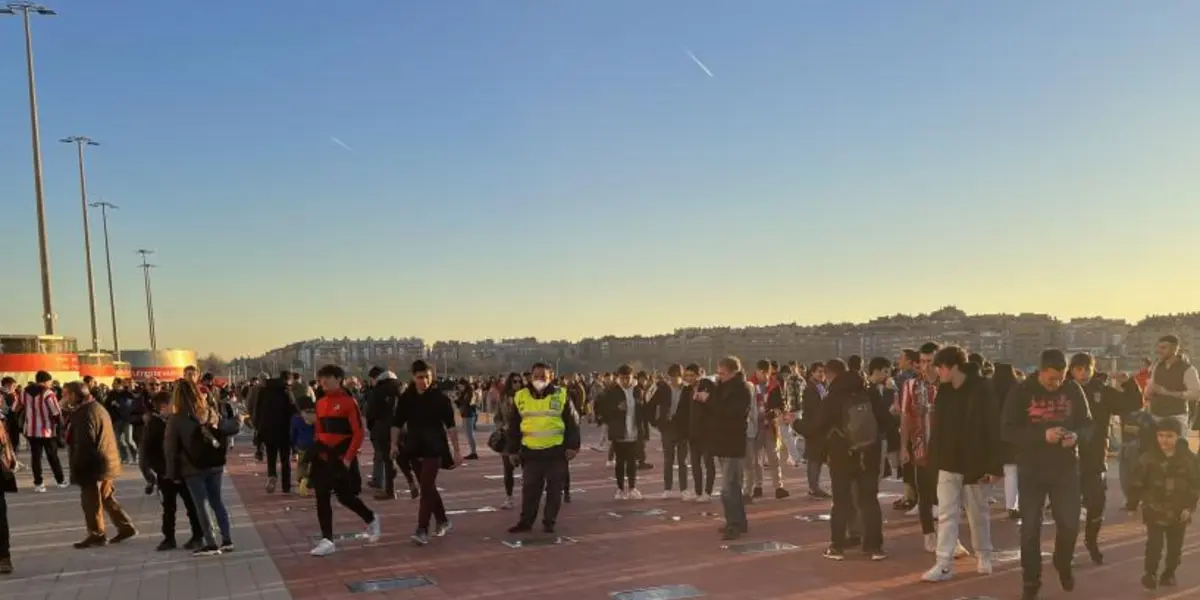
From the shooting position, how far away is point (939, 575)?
21.8 feet

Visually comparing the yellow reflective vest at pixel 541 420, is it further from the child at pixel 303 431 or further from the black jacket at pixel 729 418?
the child at pixel 303 431

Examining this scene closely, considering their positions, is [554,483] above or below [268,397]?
below

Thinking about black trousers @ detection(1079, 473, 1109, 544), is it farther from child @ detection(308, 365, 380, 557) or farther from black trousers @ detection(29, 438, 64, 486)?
black trousers @ detection(29, 438, 64, 486)

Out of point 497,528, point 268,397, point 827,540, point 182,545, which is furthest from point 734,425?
point 268,397

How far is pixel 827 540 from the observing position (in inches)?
328

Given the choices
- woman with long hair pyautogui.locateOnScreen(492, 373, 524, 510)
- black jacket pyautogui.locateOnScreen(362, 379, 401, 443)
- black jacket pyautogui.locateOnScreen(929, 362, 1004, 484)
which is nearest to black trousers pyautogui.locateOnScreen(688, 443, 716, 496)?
woman with long hair pyautogui.locateOnScreen(492, 373, 524, 510)

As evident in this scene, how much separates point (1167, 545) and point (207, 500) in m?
7.62

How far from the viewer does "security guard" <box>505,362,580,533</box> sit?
9000mm

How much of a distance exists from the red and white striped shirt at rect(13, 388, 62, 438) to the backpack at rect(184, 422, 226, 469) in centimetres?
739

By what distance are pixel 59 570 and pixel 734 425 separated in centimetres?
592

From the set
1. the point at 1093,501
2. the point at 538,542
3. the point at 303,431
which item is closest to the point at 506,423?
the point at 538,542

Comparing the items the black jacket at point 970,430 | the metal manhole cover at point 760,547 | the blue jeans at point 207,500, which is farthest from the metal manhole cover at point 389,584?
the black jacket at point 970,430

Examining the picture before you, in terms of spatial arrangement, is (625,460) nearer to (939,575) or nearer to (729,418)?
(729,418)

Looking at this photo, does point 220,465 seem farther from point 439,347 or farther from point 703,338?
point 439,347
